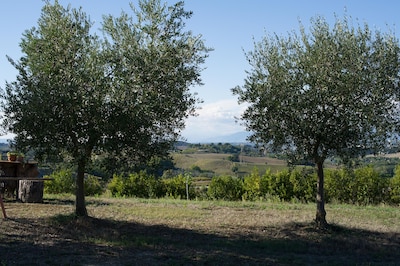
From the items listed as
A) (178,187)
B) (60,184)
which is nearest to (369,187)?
(178,187)

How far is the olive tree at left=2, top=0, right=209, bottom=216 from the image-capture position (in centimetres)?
1184

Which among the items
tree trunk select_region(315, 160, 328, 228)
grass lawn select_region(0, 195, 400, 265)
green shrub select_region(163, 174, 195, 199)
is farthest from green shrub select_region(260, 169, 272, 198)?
tree trunk select_region(315, 160, 328, 228)

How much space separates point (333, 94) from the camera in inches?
499

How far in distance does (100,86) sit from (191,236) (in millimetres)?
5317

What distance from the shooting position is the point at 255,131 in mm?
14344

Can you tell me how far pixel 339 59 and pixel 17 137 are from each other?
10159mm

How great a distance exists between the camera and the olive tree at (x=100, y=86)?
1184 cm

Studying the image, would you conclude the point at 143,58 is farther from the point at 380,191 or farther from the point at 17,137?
the point at 380,191

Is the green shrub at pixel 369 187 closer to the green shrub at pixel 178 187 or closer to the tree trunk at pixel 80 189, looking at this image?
the green shrub at pixel 178 187

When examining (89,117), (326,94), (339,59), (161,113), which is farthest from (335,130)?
(89,117)

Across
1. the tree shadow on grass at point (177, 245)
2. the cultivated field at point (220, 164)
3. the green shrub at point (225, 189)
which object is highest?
the cultivated field at point (220, 164)

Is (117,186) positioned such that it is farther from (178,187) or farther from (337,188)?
(337,188)

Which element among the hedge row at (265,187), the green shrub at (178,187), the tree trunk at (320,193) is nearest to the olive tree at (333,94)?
the tree trunk at (320,193)

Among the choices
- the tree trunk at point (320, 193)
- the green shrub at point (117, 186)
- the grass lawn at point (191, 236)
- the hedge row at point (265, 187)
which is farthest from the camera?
the green shrub at point (117, 186)
